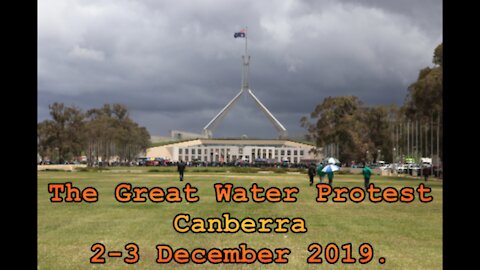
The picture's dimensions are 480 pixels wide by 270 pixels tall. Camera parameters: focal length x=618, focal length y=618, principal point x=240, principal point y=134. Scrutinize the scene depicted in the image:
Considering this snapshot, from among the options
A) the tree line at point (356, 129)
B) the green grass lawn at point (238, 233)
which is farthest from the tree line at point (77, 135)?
the green grass lawn at point (238, 233)

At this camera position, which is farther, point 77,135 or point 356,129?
point 77,135

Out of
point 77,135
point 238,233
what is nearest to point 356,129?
point 77,135

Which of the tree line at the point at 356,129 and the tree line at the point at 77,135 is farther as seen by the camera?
the tree line at the point at 77,135

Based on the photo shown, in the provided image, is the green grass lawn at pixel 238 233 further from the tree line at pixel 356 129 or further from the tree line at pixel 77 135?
the tree line at pixel 77 135

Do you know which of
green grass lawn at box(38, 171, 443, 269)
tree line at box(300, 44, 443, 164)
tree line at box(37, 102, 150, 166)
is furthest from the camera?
tree line at box(37, 102, 150, 166)

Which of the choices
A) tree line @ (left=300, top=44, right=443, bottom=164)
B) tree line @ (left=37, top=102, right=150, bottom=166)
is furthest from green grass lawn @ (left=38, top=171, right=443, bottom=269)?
tree line @ (left=37, top=102, right=150, bottom=166)

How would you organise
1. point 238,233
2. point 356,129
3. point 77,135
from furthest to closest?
1. point 77,135
2. point 356,129
3. point 238,233

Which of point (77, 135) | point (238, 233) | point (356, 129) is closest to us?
point (238, 233)

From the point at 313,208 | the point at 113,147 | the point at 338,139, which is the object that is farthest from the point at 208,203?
the point at 113,147

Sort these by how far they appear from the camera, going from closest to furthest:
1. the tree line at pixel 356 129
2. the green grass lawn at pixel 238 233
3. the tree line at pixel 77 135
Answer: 1. the green grass lawn at pixel 238 233
2. the tree line at pixel 356 129
3. the tree line at pixel 77 135

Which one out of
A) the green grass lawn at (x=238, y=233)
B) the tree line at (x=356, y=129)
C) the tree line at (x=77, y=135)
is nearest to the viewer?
the green grass lawn at (x=238, y=233)

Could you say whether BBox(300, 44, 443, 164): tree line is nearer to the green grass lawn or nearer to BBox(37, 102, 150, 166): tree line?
BBox(37, 102, 150, 166): tree line

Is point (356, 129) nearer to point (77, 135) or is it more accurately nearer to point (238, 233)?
point (77, 135)
